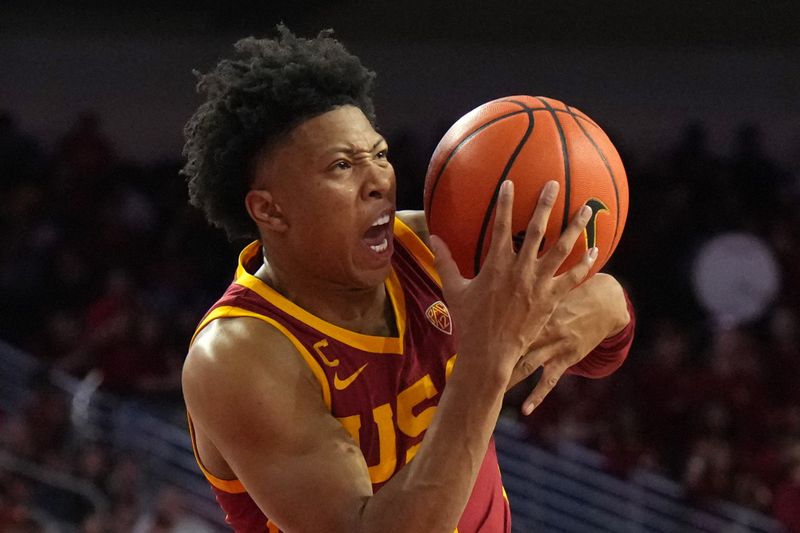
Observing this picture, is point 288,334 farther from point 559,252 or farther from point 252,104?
point 559,252

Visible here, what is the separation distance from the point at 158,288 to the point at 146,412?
123cm

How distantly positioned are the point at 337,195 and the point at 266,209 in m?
0.18

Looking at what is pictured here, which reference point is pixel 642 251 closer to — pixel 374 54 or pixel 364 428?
pixel 374 54

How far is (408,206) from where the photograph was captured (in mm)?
7391

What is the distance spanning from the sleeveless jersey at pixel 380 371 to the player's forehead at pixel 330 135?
12.3 inches

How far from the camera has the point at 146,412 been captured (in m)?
6.08

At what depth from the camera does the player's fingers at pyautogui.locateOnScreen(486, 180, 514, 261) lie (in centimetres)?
189

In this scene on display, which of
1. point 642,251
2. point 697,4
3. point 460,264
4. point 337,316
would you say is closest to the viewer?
point 460,264

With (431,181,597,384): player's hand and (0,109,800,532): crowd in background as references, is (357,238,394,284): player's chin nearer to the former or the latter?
(431,181,597,384): player's hand

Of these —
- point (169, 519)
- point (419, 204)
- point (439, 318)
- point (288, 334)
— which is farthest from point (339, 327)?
point (419, 204)

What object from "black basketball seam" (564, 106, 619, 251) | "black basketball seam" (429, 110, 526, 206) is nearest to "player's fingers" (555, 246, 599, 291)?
"black basketball seam" (564, 106, 619, 251)

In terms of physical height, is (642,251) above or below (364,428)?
below

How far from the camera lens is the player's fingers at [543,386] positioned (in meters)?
2.19

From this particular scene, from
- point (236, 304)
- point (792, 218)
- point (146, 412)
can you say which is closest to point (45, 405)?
point (146, 412)
